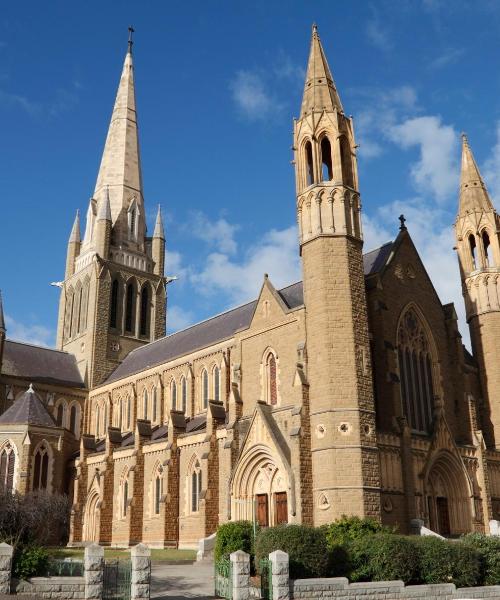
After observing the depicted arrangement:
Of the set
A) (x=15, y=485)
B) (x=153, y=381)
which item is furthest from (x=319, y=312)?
(x=15, y=485)

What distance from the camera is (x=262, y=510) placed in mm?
31094

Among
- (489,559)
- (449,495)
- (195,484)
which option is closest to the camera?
(489,559)

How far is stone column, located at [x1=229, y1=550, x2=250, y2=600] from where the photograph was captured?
57.5ft

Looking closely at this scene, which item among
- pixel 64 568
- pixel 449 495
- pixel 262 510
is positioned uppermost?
pixel 449 495

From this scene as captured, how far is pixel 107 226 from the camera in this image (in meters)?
59.7

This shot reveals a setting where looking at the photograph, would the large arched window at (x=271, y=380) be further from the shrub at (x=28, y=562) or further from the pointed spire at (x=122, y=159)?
the pointed spire at (x=122, y=159)

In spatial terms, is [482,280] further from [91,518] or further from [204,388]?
[91,518]

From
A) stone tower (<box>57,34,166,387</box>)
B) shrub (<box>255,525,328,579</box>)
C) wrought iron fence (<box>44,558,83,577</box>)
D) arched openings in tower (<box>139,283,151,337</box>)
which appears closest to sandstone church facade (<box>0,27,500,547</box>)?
stone tower (<box>57,34,166,387</box>)

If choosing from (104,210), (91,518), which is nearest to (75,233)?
(104,210)

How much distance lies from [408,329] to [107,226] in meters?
32.6

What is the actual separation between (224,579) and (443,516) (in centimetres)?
1732

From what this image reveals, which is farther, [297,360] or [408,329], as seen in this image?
[408,329]

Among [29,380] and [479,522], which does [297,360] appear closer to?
[479,522]

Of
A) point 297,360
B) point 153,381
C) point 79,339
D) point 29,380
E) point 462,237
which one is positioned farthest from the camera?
point 79,339
